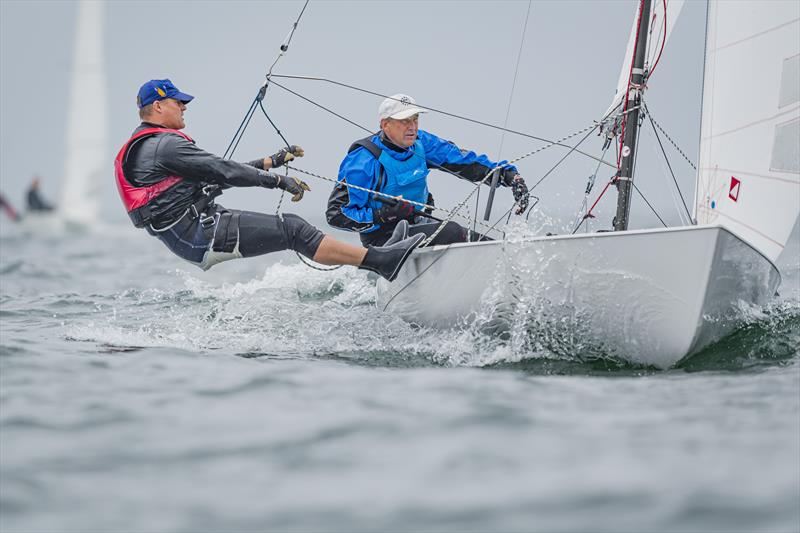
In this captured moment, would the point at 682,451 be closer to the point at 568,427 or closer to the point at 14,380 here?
the point at 568,427

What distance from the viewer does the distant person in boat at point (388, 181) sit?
505 cm

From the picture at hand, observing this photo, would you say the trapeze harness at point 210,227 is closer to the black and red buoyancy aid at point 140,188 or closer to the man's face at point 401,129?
the black and red buoyancy aid at point 140,188

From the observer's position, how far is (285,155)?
4699mm

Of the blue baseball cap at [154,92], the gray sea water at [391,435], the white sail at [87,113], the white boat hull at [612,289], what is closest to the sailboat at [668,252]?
the white boat hull at [612,289]

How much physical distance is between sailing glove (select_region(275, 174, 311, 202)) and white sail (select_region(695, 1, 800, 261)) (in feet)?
7.23

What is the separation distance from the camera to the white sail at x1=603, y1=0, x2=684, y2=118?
4949mm

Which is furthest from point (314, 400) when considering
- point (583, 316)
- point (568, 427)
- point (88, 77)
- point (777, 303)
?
point (88, 77)

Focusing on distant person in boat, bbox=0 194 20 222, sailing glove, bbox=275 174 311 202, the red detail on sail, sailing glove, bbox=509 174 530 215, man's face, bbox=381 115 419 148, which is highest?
man's face, bbox=381 115 419 148

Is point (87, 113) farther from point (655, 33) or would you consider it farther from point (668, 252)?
point (668, 252)

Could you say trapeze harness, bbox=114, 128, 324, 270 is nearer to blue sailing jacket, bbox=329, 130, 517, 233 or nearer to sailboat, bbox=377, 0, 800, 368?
blue sailing jacket, bbox=329, 130, 517, 233

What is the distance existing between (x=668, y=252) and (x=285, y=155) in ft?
6.59

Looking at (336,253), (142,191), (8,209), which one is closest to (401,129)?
(336,253)

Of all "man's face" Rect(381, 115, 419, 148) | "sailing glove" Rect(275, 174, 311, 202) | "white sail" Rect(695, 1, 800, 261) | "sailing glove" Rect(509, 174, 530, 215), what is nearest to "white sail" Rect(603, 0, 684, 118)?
"white sail" Rect(695, 1, 800, 261)

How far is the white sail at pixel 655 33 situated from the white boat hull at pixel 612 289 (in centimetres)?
124
